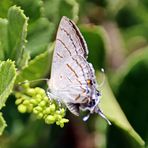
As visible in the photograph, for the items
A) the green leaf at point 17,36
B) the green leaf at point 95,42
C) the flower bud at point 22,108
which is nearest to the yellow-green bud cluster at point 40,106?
the flower bud at point 22,108

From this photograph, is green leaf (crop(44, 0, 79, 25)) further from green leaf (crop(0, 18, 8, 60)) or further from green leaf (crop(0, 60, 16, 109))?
green leaf (crop(0, 60, 16, 109))

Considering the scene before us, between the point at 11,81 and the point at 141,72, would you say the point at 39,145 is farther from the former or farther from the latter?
the point at 11,81

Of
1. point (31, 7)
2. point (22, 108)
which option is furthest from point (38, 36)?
point (22, 108)

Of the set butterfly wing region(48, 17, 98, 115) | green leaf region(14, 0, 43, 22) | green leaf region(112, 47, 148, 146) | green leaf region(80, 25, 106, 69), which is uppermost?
green leaf region(14, 0, 43, 22)

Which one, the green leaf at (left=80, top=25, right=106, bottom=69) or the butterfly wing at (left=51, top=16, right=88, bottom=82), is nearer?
the butterfly wing at (left=51, top=16, right=88, bottom=82)

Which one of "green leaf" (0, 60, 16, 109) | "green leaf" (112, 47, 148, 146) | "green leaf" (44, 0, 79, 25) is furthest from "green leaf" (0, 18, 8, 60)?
"green leaf" (112, 47, 148, 146)

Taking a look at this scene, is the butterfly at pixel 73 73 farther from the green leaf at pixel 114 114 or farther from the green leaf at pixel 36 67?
the green leaf at pixel 114 114
